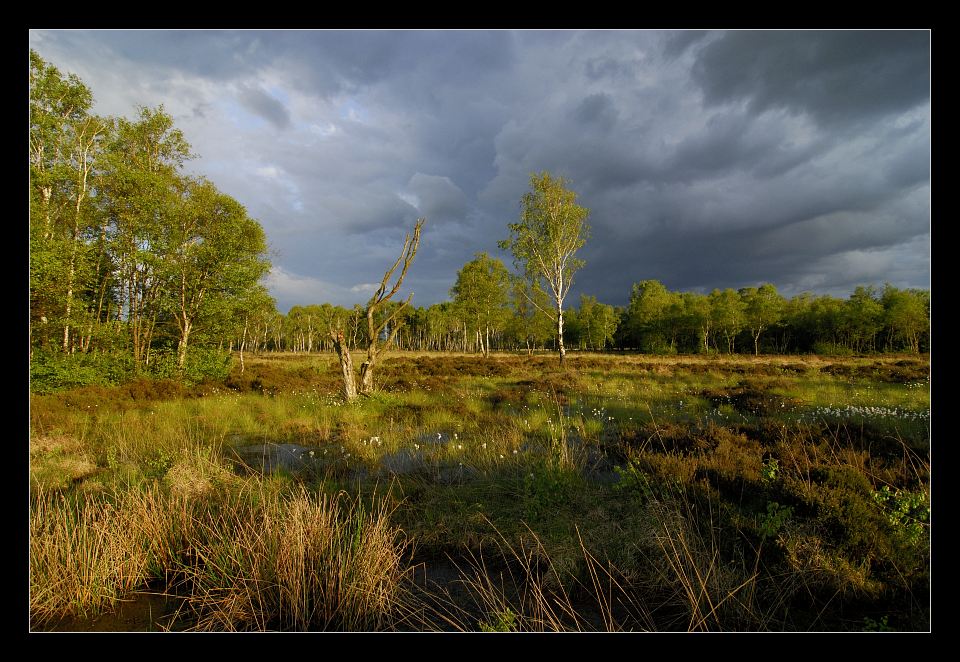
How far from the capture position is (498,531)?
3438 millimetres

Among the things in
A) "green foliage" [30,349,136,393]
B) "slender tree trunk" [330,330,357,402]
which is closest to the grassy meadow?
"slender tree trunk" [330,330,357,402]

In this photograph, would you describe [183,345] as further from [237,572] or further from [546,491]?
[546,491]

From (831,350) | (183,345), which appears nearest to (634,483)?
(183,345)

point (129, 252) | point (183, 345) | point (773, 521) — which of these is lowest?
point (773, 521)

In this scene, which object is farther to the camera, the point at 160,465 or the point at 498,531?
the point at 160,465

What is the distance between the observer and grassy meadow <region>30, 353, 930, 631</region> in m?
2.61

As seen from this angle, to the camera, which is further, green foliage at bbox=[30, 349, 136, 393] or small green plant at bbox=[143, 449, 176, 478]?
green foliage at bbox=[30, 349, 136, 393]

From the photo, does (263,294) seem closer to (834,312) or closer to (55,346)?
(55,346)

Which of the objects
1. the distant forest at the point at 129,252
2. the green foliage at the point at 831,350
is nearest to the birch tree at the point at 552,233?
the distant forest at the point at 129,252

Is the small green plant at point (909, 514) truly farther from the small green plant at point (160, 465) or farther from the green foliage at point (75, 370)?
the green foliage at point (75, 370)

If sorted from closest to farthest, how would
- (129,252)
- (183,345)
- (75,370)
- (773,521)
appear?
(773,521), (75,370), (129,252), (183,345)

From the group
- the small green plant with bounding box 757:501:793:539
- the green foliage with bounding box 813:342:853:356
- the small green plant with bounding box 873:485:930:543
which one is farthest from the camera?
the green foliage with bounding box 813:342:853:356

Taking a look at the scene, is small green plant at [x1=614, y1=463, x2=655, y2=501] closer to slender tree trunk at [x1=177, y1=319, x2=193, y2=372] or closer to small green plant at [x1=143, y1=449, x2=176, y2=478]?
small green plant at [x1=143, y1=449, x2=176, y2=478]
